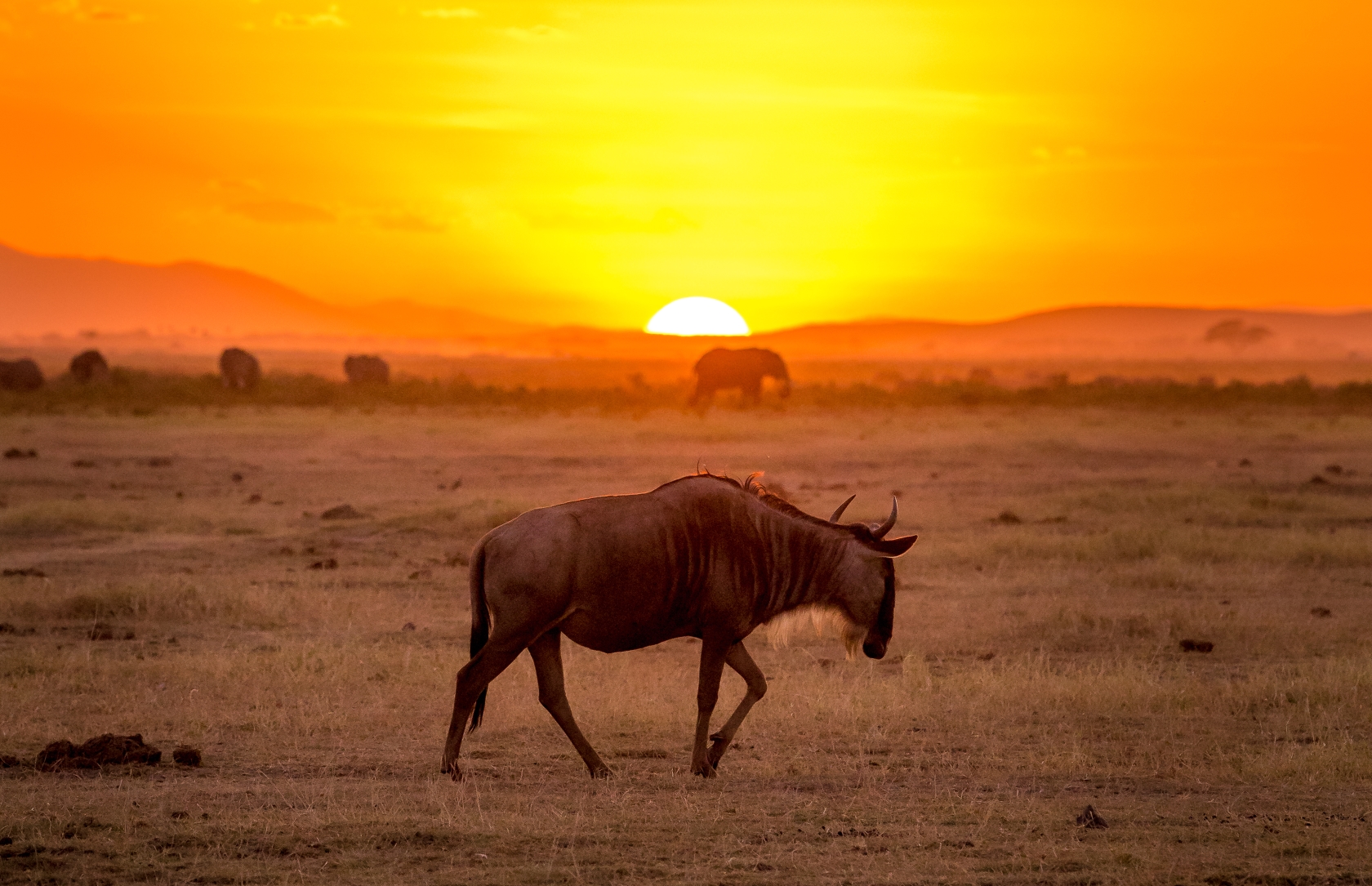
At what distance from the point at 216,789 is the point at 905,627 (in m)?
6.79

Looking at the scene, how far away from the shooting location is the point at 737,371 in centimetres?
4997

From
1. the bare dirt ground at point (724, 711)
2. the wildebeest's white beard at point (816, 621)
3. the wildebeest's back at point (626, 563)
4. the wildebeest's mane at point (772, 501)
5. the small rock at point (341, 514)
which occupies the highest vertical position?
the wildebeest's mane at point (772, 501)

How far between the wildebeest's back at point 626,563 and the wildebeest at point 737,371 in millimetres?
39535

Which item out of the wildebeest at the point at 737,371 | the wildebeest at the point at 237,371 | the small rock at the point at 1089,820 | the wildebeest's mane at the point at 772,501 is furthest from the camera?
the wildebeest at the point at 237,371

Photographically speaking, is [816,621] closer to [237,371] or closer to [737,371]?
[737,371]

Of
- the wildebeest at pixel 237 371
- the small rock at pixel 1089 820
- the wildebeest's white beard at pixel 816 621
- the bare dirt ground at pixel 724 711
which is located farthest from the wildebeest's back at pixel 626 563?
the wildebeest at pixel 237 371

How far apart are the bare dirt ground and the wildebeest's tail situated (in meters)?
0.68

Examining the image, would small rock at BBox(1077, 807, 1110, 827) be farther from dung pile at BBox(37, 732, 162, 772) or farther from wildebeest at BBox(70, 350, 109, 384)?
wildebeest at BBox(70, 350, 109, 384)

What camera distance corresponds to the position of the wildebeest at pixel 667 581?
7645mm

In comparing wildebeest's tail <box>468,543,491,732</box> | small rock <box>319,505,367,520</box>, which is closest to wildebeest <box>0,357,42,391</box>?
→ small rock <box>319,505,367,520</box>

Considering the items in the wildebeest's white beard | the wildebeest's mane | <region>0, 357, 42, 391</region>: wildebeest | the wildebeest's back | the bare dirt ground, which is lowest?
the bare dirt ground

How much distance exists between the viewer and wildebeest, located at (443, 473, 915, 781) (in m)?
7.64

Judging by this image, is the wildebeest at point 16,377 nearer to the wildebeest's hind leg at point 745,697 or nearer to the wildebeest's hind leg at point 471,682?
the wildebeest's hind leg at point 471,682

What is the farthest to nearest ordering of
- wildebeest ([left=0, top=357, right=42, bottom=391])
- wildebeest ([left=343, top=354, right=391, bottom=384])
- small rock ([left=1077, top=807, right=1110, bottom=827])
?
wildebeest ([left=343, top=354, right=391, bottom=384]), wildebeest ([left=0, top=357, right=42, bottom=391]), small rock ([left=1077, top=807, right=1110, bottom=827])
